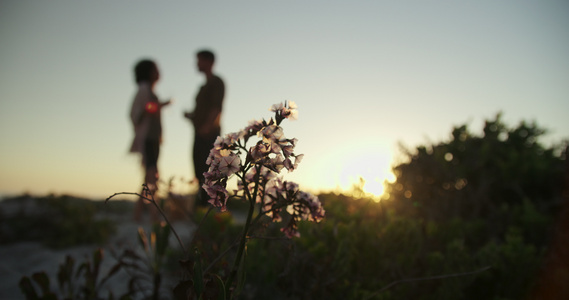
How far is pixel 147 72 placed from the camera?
6.14 meters

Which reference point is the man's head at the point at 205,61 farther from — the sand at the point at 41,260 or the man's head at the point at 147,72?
the sand at the point at 41,260

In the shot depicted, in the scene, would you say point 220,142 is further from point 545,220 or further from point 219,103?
point 545,220

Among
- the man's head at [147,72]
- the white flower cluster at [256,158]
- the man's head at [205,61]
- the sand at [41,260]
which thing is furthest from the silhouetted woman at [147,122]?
the white flower cluster at [256,158]

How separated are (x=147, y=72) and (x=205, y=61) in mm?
1786

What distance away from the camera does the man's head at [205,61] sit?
4855 mm

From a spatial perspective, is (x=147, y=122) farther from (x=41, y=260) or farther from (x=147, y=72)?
(x=41, y=260)

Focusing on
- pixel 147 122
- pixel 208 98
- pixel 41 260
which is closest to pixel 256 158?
pixel 208 98

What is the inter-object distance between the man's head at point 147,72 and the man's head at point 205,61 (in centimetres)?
161

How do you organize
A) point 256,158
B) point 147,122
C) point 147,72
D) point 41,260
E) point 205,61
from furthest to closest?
point 147,72
point 147,122
point 205,61
point 41,260
point 256,158

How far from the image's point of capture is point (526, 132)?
5527mm

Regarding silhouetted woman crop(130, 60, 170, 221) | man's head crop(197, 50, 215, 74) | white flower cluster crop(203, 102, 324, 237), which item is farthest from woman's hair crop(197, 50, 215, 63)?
white flower cluster crop(203, 102, 324, 237)

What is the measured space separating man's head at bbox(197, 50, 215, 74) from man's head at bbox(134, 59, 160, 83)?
1.61 m

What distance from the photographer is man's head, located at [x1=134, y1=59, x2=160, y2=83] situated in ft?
20.1

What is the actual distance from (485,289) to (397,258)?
29.6 inches
